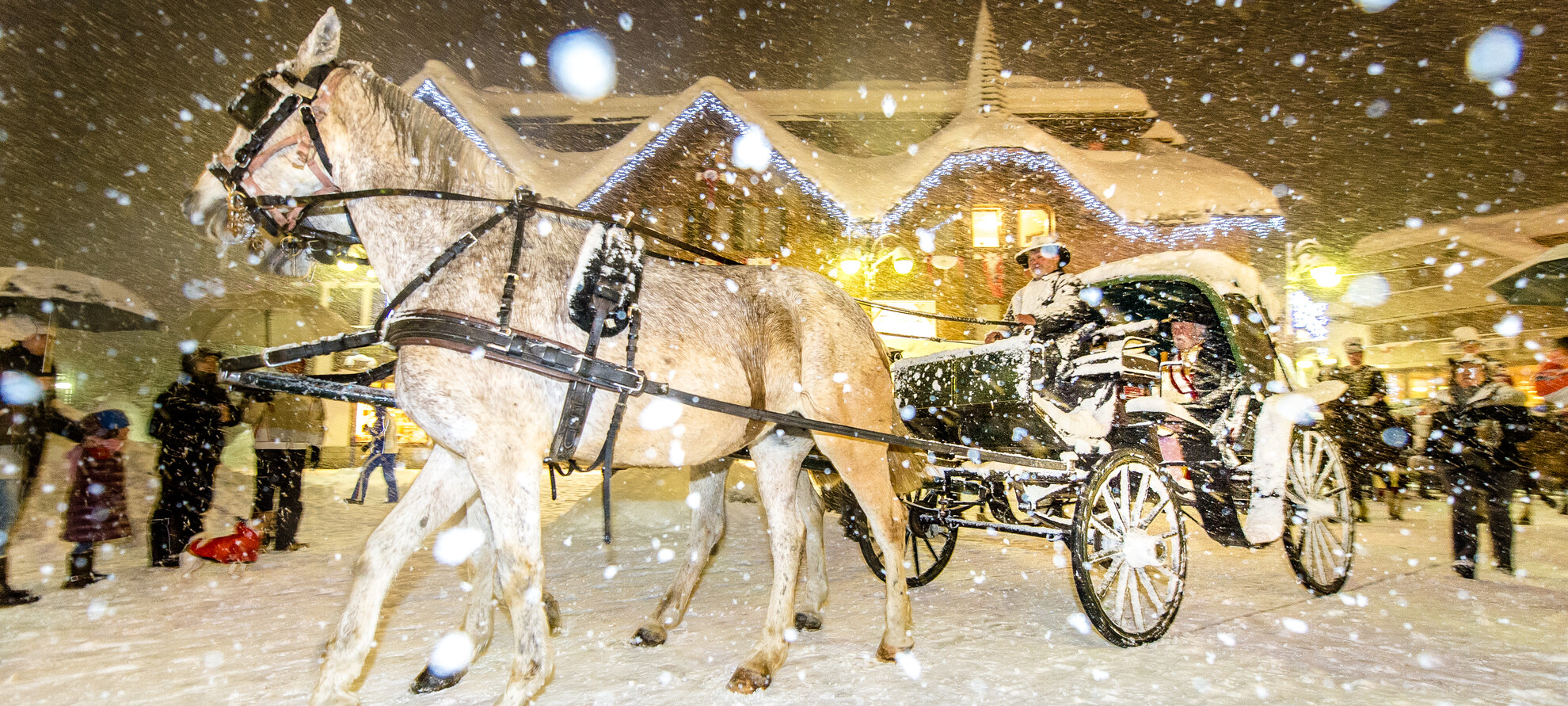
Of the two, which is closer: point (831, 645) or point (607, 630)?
point (831, 645)

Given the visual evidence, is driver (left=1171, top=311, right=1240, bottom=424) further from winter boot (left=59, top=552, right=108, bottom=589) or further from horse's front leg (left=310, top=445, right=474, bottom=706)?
winter boot (left=59, top=552, right=108, bottom=589)

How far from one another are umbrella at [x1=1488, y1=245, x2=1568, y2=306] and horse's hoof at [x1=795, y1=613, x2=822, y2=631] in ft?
28.0

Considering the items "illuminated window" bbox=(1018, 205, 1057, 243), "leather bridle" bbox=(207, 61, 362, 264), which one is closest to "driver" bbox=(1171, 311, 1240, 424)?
"leather bridle" bbox=(207, 61, 362, 264)

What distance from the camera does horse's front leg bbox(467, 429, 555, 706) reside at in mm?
2455

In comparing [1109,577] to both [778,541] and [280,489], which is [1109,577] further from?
[280,489]

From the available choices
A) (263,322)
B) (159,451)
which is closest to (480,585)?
(159,451)

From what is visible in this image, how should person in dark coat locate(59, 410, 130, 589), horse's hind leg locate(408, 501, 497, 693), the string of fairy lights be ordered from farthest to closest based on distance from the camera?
1. the string of fairy lights
2. person in dark coat locate(59, 410, 130, 589)
3. horse's hind leg locate(408, 501, 497, 693)

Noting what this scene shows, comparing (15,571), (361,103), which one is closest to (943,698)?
(361,103)

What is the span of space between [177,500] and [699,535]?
16.3ft

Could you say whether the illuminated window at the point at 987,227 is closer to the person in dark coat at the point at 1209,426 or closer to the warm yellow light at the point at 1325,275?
the warm yellow light at the point at 1325,275

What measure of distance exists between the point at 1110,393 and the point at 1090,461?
41 centimetres

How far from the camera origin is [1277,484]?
409cm

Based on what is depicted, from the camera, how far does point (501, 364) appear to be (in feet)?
8.26

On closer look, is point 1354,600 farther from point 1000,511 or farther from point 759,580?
point 759,580
